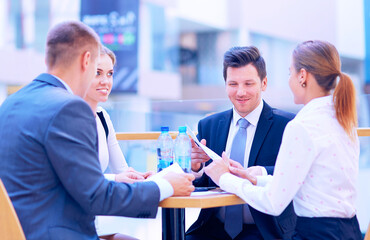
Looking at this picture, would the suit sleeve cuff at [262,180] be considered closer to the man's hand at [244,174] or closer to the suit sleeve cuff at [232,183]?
the man's hand at [244,174]

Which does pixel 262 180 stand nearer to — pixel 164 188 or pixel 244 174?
pixel 244 174

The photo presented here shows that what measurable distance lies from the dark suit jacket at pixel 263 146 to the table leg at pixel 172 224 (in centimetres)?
24

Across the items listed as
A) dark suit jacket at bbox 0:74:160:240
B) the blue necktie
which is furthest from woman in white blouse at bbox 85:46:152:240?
dark suit jacket at bbox 0:74:160:240

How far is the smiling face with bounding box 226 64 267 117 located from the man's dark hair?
0.02 metres

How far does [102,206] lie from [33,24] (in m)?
12.7

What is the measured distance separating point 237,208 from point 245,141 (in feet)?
1.21

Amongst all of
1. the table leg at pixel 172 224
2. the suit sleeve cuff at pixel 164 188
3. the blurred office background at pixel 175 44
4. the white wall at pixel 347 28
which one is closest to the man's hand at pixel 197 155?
the table leg at pixel 172 224

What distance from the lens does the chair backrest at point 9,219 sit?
1.45 meters

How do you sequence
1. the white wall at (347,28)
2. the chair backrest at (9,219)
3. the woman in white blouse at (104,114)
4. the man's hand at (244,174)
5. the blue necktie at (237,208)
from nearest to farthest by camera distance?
1. the chair backrest at (9,219)
2. the man's hand at (244,174)
3. the blue necktie at (237,208)
4. the woman in white blouse at (104,114)
5. the white wall at (347,28)

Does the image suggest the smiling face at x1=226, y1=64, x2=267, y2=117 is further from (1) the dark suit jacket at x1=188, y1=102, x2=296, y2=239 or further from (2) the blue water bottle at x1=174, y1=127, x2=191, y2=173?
(2) the blue water bottle at x1=174, y1=127, x2=191, y2=173

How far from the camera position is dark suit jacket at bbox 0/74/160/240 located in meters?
1.54

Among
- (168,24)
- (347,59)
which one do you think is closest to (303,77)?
(168,24)

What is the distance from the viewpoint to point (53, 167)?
61.7 inches

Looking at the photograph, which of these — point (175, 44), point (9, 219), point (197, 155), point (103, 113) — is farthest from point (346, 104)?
point (175, 44)
